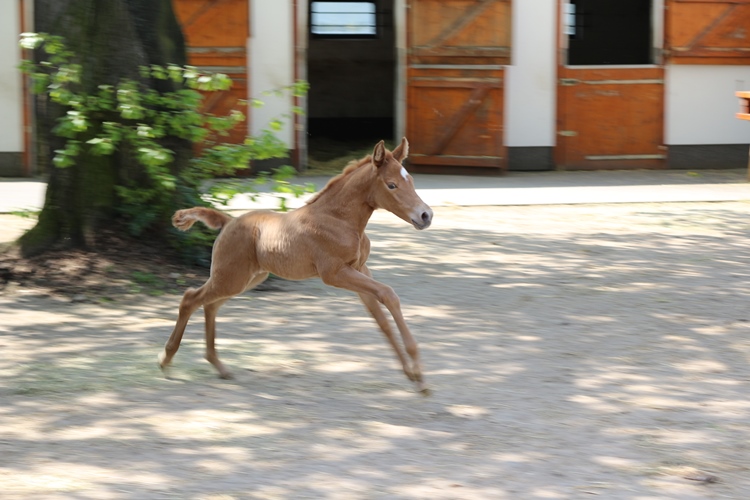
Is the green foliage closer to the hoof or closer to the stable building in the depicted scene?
the hoof

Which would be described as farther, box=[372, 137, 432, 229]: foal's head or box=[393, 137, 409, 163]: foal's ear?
box=[393, 137, 409, 163]: foal's ear

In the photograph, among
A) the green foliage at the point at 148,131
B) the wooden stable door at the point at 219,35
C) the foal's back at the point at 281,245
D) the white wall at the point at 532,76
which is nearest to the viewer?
the foal's back at the point at 281,245

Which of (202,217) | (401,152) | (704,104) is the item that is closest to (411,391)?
(401,152)

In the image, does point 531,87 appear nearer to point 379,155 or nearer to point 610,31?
point 610,31

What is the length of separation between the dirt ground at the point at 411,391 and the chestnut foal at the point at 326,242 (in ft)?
1.21

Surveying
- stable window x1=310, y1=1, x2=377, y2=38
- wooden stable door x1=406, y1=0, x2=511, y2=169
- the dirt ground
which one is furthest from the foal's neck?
stable window x1=310, y1=1, x2=377, y2=38

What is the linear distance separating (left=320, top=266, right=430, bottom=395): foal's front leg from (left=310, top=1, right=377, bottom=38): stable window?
14838 mm

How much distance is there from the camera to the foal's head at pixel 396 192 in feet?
15.6

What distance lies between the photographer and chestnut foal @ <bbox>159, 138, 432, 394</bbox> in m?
4.78

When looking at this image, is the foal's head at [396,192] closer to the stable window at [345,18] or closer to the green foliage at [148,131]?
the green foliage at [148,131]

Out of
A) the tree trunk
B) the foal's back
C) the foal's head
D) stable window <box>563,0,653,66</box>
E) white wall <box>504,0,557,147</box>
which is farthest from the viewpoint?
stable window <box>563,0,653,66</box>

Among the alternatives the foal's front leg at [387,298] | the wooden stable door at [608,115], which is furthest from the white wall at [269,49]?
the foal's front leg at [387,298]

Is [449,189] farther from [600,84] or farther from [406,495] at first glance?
[406,495]

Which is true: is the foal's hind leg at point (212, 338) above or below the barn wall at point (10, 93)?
below
